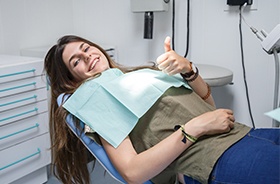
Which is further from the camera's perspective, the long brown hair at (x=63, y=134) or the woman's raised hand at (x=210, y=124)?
the long brown hair at (x=63, y=134)

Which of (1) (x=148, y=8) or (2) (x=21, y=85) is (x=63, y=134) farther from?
(1) (x=148, y=8)

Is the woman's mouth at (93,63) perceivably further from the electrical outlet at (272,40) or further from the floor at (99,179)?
the floor at (99,179)

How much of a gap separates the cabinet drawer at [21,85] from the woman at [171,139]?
1.56ft

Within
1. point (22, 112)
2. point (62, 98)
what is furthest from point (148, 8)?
point (62, 98)

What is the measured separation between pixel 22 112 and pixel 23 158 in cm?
27

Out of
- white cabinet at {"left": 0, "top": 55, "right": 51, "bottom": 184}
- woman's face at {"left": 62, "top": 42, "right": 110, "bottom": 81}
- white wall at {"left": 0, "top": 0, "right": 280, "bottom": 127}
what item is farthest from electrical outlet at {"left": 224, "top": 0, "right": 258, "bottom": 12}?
white cabinet at {"left": 0, "top": 55, "right": 51, "bottom": 184}

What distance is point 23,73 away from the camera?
67.8 inches

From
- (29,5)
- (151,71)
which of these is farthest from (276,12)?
(29,5)

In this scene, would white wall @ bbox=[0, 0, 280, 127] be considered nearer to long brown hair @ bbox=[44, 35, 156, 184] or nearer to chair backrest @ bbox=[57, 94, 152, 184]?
long brown hair @ bbox=[44, 35, 156, 184]

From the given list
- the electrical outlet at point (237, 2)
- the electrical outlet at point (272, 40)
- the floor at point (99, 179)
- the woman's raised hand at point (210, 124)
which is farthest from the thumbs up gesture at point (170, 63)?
the floor at point (99, 179)

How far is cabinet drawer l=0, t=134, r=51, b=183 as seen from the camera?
171 cm

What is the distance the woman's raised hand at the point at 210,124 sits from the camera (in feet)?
3.21

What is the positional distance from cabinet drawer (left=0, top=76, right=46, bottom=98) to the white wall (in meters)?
0.53

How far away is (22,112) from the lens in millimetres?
1767
